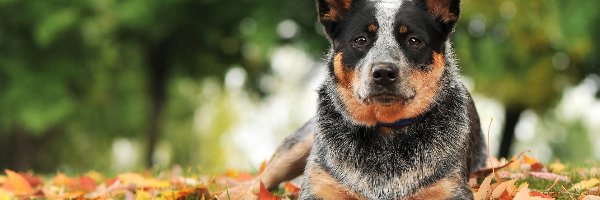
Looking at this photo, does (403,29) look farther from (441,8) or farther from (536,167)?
(536,167)

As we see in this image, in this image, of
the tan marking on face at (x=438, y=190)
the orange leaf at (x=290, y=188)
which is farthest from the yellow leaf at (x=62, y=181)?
the tan marking on face at (x=438, y=190)

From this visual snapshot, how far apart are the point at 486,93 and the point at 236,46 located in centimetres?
584

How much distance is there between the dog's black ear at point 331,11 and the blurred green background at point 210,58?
8358 millimetres

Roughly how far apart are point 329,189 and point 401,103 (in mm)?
634

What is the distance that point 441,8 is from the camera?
408 cm

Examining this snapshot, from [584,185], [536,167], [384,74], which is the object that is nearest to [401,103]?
[384,74]

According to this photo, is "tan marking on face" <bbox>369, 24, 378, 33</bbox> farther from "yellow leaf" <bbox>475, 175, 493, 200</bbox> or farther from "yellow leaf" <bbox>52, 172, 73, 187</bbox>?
"yellow leaf" <bbox>52, 172, 73, 187</bbox>

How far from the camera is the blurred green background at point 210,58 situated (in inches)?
564

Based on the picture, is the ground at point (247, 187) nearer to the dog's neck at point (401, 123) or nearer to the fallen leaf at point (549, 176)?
the fallen leaf at point (549, 176)

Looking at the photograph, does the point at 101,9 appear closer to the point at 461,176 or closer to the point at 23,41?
the point at 23,41

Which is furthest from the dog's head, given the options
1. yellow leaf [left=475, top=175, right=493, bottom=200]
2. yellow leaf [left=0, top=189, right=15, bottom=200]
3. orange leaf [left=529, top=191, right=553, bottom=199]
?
yellow leaf [left=0, top=189, right=15, bottom=200]

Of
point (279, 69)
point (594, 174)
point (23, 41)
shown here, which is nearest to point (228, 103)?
point (279, 69)

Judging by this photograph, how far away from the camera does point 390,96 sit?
12.3 feet

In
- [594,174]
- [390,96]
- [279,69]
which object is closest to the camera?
[390,96]
